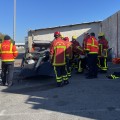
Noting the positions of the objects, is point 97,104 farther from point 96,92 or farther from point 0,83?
point 0,83

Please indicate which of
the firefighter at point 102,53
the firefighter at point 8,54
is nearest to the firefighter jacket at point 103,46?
the firefighter at point 102,53

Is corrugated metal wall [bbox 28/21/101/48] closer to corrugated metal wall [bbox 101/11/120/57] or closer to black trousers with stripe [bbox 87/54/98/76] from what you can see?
corrugated metal wall [bbox 101/11/120/57]

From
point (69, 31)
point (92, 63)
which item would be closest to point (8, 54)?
point (92, 63)

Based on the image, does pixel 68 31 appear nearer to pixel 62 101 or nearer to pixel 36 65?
pixel 36 65

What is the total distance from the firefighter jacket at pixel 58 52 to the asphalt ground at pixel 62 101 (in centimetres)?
88

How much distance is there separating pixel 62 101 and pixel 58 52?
2.83 m

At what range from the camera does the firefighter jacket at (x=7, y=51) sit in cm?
1152

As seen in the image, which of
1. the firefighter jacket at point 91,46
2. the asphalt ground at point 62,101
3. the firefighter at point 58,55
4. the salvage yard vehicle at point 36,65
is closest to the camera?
the asphalt ground at point 62,101

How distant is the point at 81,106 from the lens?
25.9 feet

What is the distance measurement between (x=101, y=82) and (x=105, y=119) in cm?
488

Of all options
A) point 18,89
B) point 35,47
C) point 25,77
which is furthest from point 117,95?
point 35,47

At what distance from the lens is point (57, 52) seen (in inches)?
434

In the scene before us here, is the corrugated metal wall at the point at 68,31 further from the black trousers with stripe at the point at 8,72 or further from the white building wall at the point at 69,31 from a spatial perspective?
the black trousers with stripe at the point at 8,72

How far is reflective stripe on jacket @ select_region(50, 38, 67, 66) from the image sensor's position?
11.0m
